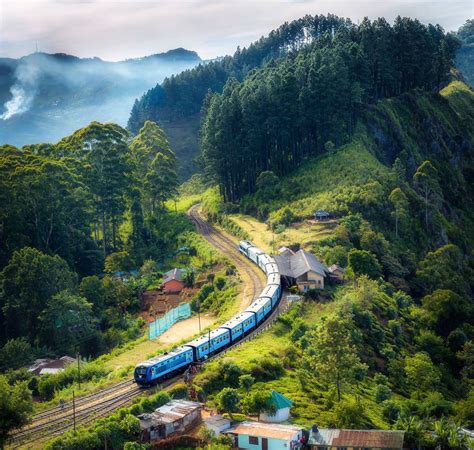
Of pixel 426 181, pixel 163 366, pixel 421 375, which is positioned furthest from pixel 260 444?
pixel 426 181

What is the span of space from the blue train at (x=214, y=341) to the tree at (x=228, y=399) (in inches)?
281

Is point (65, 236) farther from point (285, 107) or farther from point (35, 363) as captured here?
point (285, 107)

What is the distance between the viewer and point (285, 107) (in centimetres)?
11175

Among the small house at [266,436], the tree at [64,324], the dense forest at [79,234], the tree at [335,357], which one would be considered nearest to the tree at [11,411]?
the small house at [266,436]

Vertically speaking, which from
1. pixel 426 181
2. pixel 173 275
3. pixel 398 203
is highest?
pixel 426 181

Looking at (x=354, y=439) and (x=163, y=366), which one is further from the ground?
(x=163, y=366)

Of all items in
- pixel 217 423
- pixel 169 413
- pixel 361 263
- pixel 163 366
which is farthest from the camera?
pixel 361 263

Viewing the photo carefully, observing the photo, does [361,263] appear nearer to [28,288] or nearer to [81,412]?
[28,288]

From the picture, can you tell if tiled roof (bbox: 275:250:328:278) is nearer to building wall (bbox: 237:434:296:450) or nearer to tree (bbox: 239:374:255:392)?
tree (bbox: 239:374:255:392)

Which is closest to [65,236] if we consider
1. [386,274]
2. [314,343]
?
[386,274]

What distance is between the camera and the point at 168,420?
43.4 meters

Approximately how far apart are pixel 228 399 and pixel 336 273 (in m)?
32.9

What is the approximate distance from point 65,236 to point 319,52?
5592 cm

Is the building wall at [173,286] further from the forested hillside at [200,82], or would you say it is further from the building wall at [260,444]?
the forested hillside at [200,82]
